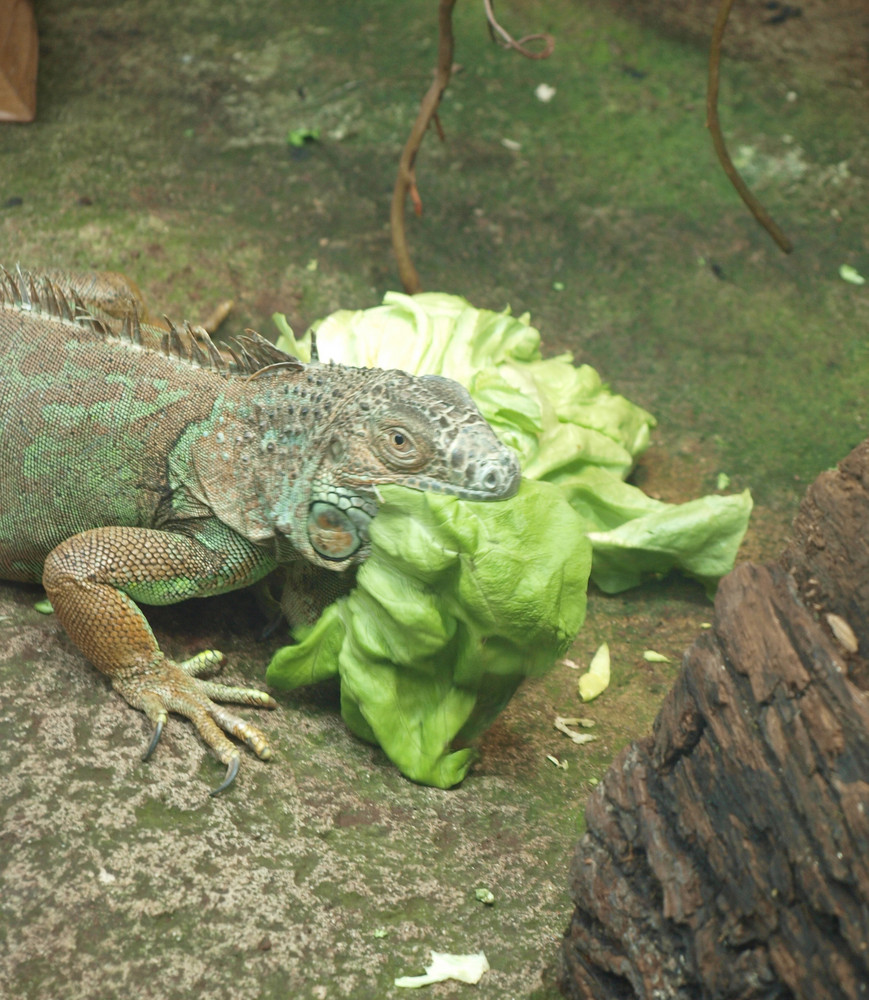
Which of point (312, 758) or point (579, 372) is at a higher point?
point (579, 372)

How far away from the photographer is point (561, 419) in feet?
17.5

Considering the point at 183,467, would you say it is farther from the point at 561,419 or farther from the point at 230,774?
the point at 561,419

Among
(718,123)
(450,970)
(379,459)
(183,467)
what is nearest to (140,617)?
(183,467)

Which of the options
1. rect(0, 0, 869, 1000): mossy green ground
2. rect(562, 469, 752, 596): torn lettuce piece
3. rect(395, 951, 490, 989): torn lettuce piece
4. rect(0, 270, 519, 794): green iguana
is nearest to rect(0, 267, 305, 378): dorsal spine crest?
rect(0, 270, 519, 794): green iguana

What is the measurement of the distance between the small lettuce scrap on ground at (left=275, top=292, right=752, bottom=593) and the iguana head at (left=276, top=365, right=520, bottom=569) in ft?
3.41

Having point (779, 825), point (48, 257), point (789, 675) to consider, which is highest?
point (789, 675)

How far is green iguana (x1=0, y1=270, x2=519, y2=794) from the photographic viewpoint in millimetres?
3680

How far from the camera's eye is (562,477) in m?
5.12

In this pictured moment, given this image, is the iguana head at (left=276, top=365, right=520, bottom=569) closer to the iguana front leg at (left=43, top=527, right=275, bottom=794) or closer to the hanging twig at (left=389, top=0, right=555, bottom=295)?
the iguana front leg at (left=43, top=527, right=275, bottom=794)

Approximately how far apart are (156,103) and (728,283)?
423 centimetres

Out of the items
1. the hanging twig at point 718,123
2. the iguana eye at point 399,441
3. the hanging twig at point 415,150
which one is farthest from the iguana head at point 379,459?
the hanging twig at point 718,123

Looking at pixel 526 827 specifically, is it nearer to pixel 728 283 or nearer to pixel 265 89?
pixel 728 283

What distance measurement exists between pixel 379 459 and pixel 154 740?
1.27m

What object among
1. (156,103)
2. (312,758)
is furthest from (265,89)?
(312,758)
